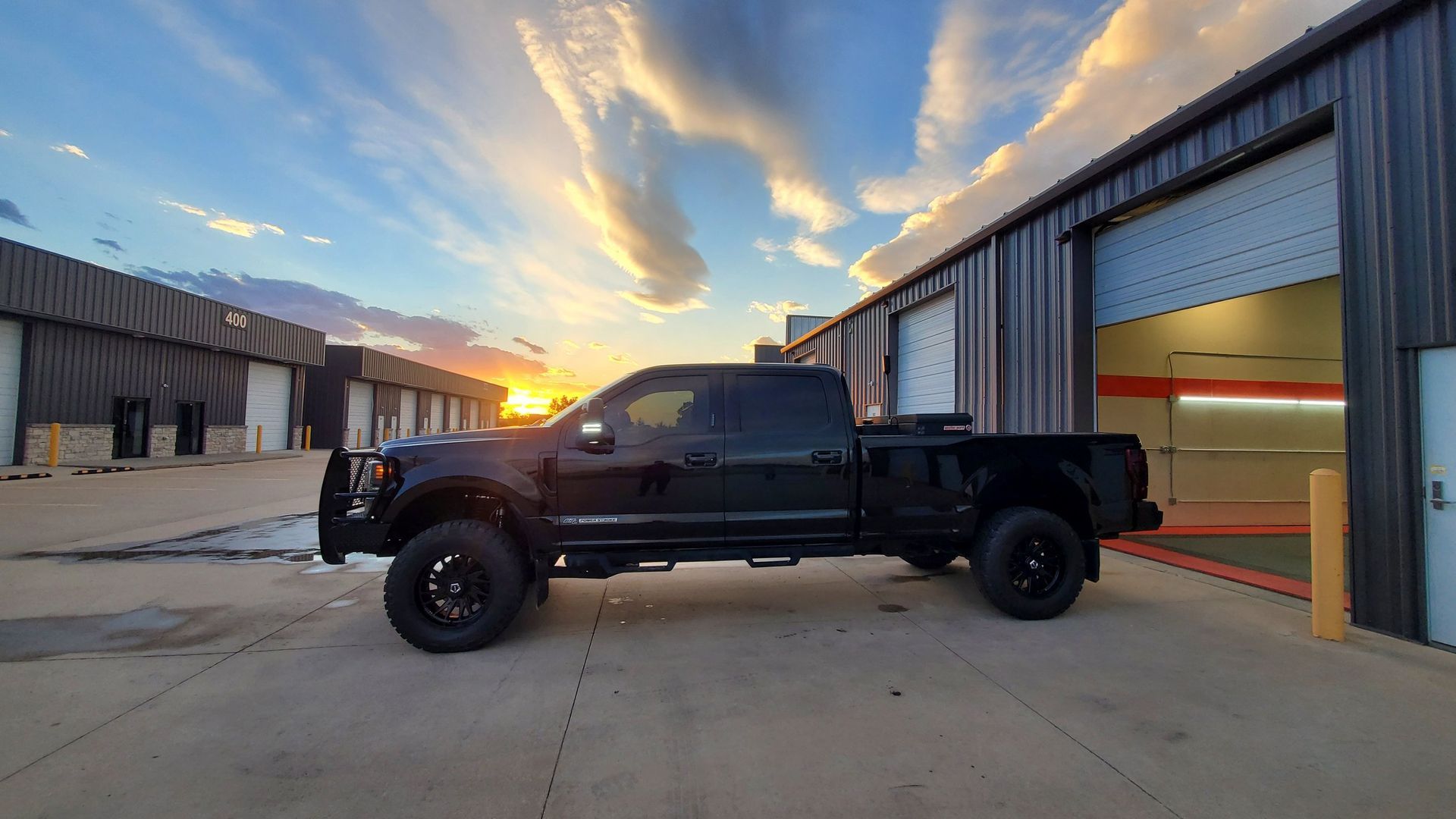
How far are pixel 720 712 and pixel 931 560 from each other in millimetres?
3441

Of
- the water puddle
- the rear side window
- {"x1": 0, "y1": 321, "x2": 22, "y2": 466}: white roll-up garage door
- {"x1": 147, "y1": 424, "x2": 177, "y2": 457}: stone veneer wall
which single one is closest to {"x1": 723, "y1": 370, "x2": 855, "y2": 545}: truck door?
the rear side window

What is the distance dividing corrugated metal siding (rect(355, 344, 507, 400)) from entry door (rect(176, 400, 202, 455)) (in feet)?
31.1

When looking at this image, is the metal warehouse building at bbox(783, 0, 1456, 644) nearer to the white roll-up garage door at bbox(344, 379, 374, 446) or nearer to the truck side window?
the truck side window

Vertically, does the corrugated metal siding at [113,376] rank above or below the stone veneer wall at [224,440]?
above

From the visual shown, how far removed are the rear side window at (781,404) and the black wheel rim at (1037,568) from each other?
1.91m

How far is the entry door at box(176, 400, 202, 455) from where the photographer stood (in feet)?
72.4

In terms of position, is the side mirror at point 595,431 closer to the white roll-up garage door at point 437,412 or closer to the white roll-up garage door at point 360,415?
the white roll-up garage door at point 360,415

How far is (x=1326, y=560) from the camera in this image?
4.03 meters

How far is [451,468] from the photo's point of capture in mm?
3916

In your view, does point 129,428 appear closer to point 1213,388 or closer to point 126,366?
point 126,366

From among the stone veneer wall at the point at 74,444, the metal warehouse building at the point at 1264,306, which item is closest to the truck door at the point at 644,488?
the metal warehouse building at the point at 1264,306

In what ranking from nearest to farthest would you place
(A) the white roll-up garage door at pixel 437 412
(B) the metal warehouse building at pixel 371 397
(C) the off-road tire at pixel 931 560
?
(C) the off-road tire at pixel 931 560 < (B) the metal warehouse building at pixel 371 397 < (A) the white roll-up garage door at pixel 437 412

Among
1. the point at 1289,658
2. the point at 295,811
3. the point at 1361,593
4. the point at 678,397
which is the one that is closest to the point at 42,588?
the point at 295,811

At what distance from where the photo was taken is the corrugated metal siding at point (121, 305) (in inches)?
622
